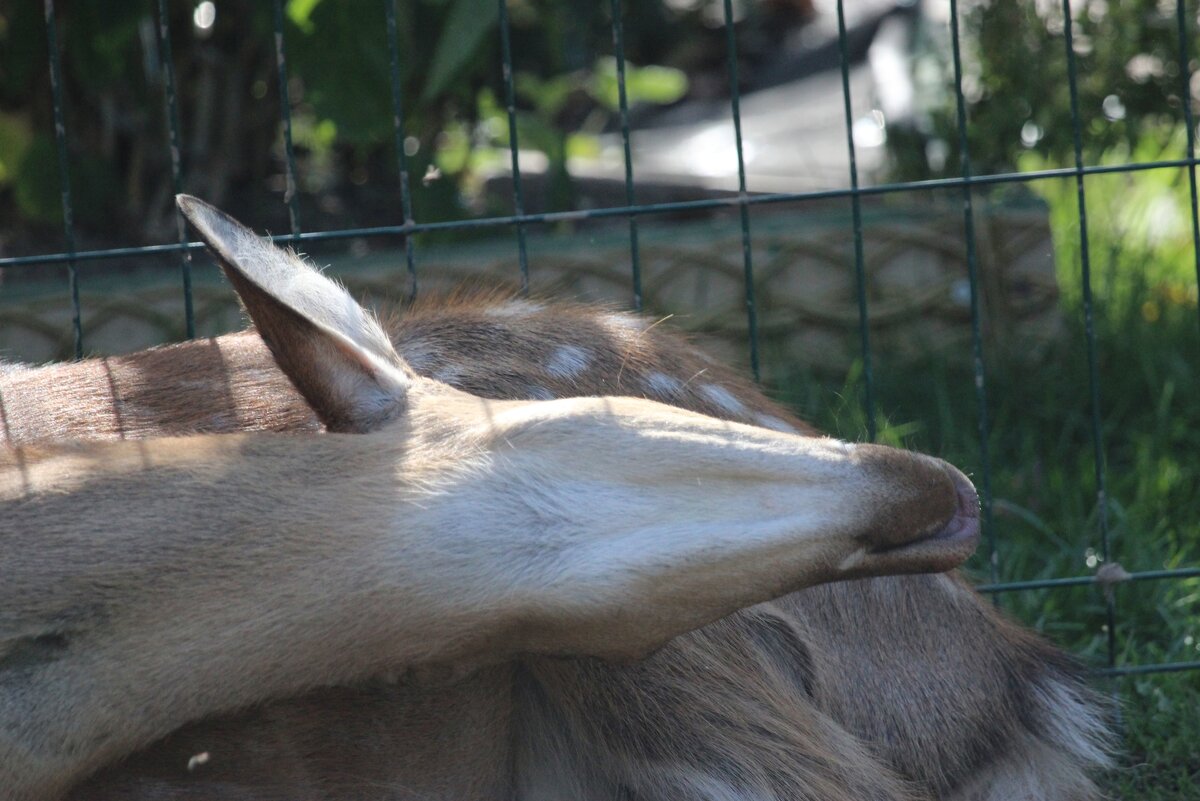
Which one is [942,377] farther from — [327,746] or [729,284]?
[327,746]

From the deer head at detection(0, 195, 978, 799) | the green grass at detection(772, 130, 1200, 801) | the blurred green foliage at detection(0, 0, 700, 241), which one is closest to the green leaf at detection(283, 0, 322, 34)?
the blurred green foliage at detection(0, 0, 700, 241)

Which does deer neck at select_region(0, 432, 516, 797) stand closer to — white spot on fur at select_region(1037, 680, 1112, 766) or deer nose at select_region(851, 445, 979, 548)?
deer nose at select_region(851, 445, 979, 548)

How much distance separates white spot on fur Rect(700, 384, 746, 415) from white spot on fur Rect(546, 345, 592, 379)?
20 centimetres

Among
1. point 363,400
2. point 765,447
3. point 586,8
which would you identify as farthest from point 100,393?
point 586,8

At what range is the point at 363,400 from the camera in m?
1.68

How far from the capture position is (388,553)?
1486mm

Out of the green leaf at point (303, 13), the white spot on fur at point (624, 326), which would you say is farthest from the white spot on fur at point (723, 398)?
the green leaf at point (303, 13)

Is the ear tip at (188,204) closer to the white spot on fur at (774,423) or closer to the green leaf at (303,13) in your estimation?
the white spot on fur at (774,423)

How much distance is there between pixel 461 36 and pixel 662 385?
7.63 ft

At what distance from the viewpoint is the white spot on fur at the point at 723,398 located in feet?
7.45

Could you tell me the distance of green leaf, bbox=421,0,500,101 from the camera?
166 inches

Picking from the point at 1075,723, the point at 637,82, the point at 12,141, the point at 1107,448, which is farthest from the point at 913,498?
the point at 637,82

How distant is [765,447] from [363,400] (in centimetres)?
48

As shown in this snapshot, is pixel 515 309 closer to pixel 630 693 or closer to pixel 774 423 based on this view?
pixel 774 423
